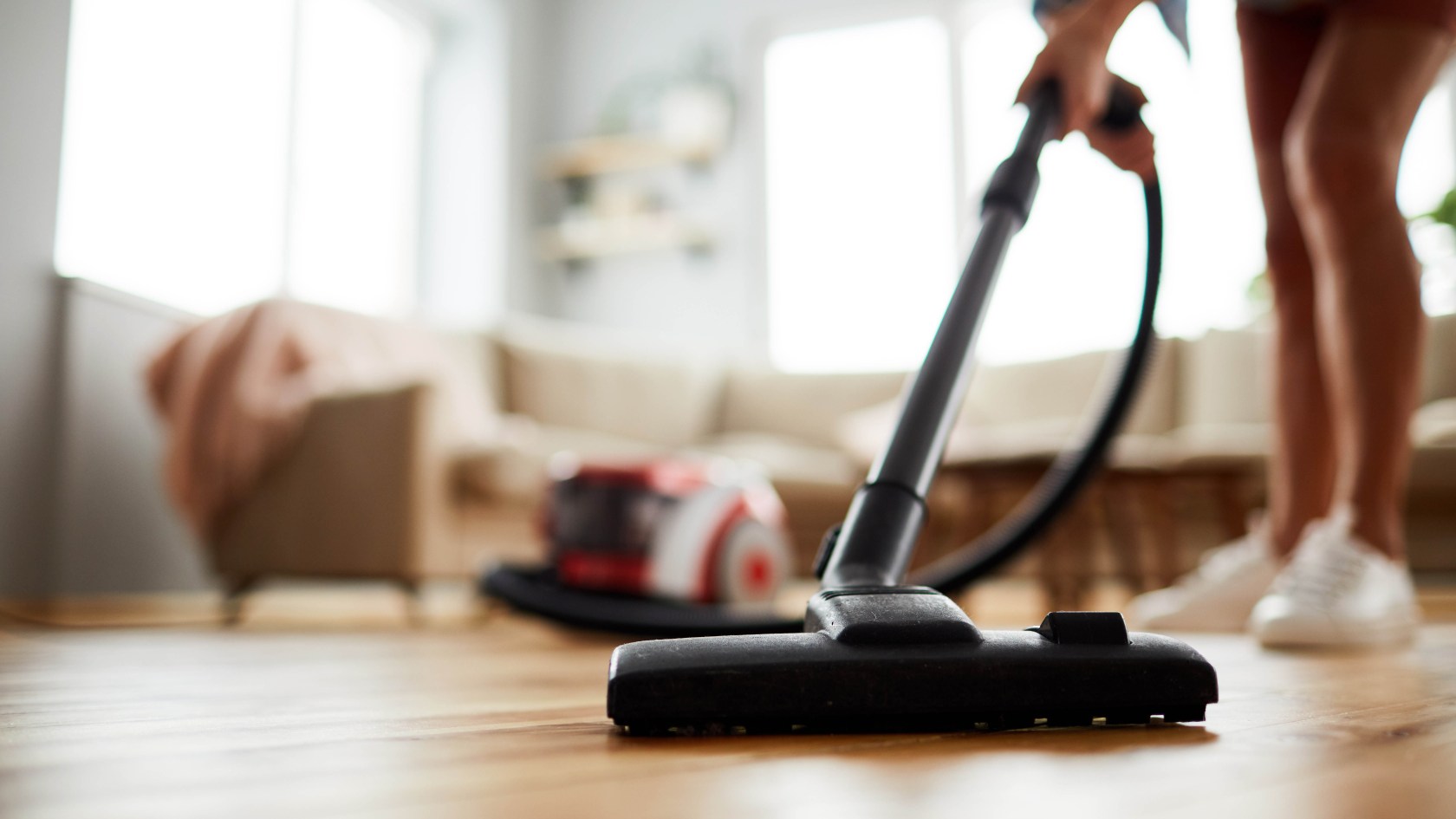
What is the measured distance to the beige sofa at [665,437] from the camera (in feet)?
8.03

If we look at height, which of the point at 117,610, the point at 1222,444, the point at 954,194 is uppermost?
the point at 954,194

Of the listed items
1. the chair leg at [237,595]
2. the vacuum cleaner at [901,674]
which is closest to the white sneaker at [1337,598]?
the vacuum cleaner at [901,674]

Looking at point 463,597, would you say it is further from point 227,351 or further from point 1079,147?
point 1079,147

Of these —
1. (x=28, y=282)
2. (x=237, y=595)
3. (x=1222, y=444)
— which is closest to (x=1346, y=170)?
(x=1222, y=444)

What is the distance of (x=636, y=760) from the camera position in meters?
0.41

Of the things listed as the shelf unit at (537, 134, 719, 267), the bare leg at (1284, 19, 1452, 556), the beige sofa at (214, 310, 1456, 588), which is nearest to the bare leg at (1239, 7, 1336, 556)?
the bare leg at (1284, 19, 1452, 556)

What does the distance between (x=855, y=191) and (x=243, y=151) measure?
95.0 inches

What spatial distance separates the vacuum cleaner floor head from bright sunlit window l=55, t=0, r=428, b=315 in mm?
2838

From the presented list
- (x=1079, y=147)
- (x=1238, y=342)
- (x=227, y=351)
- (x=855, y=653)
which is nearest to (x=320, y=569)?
(x=227, y=351)

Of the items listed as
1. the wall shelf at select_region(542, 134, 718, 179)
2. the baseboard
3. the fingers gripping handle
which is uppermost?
the wall shelf at select_region(542, 134, 718, 179)

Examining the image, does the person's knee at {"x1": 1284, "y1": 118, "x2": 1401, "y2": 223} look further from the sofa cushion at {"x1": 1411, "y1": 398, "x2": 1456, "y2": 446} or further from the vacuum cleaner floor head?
the sofa cushion at {"x1": 1411, "y1": 398, "x2": 1456, "y2": 446}

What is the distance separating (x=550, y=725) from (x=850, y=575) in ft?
0.60

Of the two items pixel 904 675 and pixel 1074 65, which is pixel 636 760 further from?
pixel 1074 65

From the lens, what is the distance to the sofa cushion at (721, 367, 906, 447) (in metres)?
3.79
